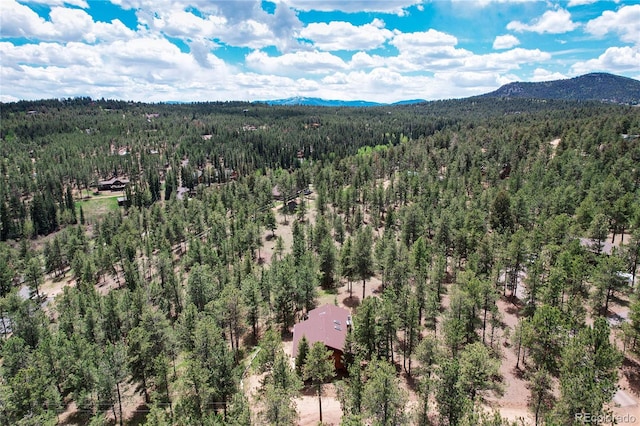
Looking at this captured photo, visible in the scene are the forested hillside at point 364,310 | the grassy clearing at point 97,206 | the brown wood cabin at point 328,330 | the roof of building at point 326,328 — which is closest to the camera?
the forested hillside at point 364,310

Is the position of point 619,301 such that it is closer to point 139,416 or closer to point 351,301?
point 351,301

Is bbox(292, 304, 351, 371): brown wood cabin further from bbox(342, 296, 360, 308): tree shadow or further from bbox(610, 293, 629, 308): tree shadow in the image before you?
bbox(610, 293, 629, 308): tree shadow

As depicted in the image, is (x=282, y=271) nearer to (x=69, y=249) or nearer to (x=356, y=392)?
(x=356, y=392)

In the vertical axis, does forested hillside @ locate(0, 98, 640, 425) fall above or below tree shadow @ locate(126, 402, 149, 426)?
above

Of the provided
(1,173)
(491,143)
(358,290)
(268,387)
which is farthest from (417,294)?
(1,173)

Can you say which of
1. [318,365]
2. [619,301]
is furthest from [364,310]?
[619,301]

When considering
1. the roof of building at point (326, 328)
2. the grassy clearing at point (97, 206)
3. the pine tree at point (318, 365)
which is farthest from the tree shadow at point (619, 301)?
the grassy clearing at point (97, 206)

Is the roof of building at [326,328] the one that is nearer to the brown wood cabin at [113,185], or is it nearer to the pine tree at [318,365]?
the pine tree at [318,365]

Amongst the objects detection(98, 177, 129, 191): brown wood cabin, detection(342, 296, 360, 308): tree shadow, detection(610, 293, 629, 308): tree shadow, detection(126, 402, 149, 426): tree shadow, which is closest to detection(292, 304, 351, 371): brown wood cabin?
detection(342, 296, 360, 308): tree shadow
